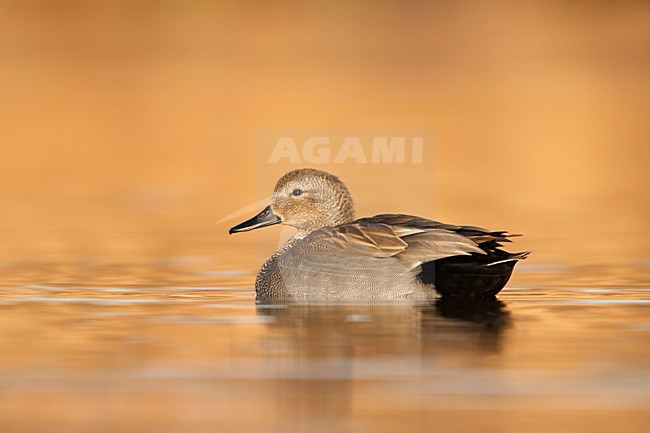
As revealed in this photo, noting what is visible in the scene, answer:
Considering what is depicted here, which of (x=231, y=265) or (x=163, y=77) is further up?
(x=163, y=77)

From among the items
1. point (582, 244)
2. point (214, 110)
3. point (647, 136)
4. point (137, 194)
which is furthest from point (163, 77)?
point (582, 244)

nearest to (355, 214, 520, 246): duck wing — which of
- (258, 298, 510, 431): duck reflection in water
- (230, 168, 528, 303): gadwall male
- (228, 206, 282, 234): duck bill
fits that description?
(230, 168, 528, 303): gadwall male

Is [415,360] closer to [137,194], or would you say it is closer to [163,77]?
[137,194]

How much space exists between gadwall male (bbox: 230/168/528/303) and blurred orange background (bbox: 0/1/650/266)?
7.03 ft

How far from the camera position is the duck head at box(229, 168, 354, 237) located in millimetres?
10141

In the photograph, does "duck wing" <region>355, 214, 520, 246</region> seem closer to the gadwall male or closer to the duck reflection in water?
the gadwall male

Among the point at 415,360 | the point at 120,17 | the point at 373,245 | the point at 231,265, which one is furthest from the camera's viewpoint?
the point at 120,17

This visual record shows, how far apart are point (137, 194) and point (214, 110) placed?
7.30 metres

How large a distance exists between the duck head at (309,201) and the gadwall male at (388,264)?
325 mm

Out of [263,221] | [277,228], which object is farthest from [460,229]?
[277,228]

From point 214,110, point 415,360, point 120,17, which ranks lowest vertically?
point 415,360

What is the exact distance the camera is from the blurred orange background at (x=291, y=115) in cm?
1377

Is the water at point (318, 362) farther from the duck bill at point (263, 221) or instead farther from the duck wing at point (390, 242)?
the duck bill at point (263, 221)

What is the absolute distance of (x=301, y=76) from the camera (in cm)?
2666
